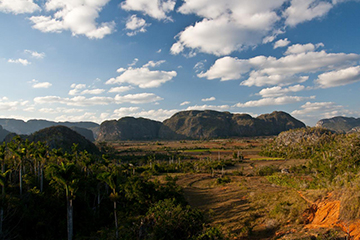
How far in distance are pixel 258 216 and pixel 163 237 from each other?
7.85 m

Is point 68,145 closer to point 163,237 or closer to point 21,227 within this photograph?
point 21,227

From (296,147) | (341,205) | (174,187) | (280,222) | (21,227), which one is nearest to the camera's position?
(341,205)

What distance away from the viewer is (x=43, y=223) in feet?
60.6

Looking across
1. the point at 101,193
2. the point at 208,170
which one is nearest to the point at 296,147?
the point at 208,170

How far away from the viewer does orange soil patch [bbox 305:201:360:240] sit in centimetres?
1106

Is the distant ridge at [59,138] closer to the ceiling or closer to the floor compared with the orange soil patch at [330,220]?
closer to the ceiling

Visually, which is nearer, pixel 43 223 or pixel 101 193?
pixel 43 223

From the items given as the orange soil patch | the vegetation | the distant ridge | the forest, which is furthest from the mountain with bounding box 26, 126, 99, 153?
the orange soil patch

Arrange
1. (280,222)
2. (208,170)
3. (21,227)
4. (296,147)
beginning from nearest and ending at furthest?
1. (280,222)
2. (21,227)
3. (208,170)
4. (296,147)

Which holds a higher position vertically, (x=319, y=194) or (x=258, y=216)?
(x=319, y=194)

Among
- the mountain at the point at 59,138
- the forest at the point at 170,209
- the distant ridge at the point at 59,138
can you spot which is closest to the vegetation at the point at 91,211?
the forest at the point at 170,209

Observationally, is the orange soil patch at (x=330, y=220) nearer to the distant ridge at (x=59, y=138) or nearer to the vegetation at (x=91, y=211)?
the vegetation at (x=91, y=211)

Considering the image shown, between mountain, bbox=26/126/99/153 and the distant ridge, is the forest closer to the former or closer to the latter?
the distant ridge

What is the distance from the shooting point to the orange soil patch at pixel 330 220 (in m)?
11.1
